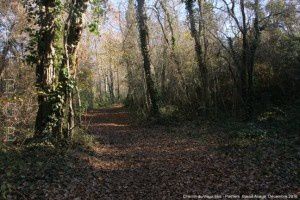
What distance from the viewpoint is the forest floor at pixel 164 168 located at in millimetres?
7941

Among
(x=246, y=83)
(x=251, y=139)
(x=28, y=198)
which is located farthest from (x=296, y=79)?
(x=28, y=198)

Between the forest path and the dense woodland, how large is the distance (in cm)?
3

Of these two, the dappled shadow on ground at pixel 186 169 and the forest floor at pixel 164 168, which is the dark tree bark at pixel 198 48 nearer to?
the forest floor at pixel 164 168

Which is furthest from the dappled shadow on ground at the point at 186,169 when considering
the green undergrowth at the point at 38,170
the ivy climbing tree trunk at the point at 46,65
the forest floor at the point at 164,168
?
the ivy climbing tree trunk at the point at 46,65

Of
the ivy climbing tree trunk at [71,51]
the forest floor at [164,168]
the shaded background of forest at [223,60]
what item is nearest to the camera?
the forest floor at [164,168]

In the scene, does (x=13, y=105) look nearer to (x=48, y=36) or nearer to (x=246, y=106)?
(x=48, y=36)

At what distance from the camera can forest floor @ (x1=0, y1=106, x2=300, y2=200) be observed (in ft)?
26.1

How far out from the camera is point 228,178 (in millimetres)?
8820

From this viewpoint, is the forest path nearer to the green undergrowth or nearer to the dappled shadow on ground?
the dappled shadow on ground

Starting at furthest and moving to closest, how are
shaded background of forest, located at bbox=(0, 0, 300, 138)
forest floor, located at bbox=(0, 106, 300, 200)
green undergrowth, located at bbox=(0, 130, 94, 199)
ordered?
1. shaded background of forest, located at bbox=(0, 0, 300, 138)
2. forest floor, located at bbox=(0, 106, 300, 200)
3. green undergrowth, located at bbox=(0, 130, 94, 199)

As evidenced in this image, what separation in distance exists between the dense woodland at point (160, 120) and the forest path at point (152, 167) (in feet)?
0.11

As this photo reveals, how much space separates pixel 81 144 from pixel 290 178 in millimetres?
7254

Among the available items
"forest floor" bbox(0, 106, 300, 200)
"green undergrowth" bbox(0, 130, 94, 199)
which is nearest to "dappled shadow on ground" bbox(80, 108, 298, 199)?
"forest floor" bbox(0, 106, 300, 200)

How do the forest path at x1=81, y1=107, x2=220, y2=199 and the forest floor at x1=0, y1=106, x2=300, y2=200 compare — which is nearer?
the forest floor at x1=0, y1=106, x2=300, y2=200
